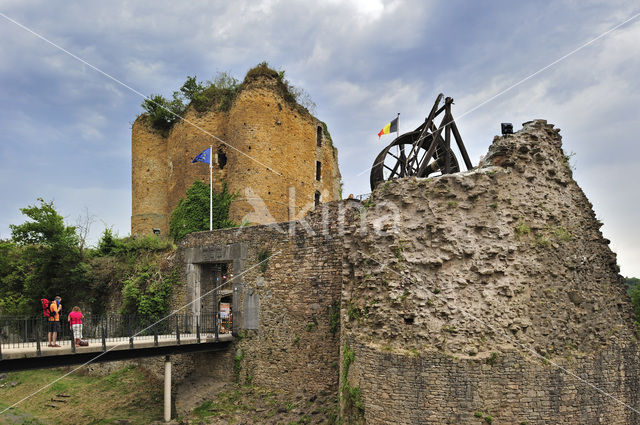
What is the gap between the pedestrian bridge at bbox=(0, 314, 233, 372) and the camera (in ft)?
35.6

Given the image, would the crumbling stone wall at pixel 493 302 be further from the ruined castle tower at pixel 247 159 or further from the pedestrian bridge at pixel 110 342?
the ruined castle tower at pixel 247 159

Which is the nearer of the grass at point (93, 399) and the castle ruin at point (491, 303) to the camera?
the castle ruin at point (491, 303)

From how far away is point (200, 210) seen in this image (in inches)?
963

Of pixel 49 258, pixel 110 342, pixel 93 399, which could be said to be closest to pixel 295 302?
pixel 110 342

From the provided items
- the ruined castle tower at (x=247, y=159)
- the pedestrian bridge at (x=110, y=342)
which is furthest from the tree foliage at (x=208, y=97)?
the pedestrian bridge at (x=110, y=342)

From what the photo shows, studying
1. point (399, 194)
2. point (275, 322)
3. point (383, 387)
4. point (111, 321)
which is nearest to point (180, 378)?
point (111, 321)

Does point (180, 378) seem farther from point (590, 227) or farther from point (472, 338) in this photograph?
point (590, 227)

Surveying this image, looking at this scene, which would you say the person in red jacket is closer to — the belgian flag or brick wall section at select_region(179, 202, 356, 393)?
brick wall section at select_region(179, 202, 356, 393)

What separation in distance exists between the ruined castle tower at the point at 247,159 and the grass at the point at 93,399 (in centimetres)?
894

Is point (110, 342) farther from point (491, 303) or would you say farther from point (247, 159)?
point (247, 159)

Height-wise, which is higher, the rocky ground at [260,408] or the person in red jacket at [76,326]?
the person in red jacket at [76,326]

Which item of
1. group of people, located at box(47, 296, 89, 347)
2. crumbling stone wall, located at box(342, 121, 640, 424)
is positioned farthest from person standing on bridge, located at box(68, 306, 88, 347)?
crumbling stone wall, located at box(342, 121, 640, 424)

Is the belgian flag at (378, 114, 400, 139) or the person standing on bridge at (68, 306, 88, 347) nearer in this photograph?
the person standing on bridge at (68, 306, 88, 347)

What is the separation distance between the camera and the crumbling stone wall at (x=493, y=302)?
8.77 metres
